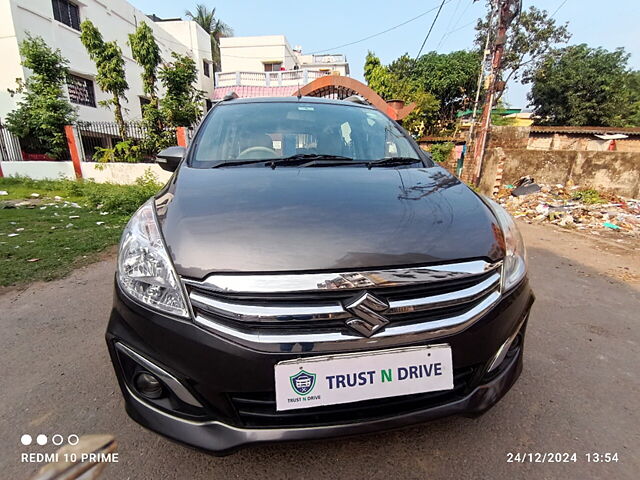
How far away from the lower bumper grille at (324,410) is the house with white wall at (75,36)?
42.7 feet

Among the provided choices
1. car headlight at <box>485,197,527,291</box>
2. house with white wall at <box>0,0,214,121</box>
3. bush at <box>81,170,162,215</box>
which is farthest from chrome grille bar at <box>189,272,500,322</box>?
house with white wall at <box>0,0,214,121</box>

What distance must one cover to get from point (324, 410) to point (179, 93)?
1059 centimetres

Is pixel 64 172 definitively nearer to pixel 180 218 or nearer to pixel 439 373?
pixel 180 218

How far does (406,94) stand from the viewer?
16484 millimetres

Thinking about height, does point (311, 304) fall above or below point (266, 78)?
below

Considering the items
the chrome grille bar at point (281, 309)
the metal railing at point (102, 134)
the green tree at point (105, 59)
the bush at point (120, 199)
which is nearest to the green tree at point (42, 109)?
the metal railing at point (102, 134)

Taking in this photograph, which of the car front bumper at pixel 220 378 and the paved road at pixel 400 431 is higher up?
the car front bumper at pixel 220 378

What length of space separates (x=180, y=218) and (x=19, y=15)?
48.4ft

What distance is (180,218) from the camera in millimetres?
1148

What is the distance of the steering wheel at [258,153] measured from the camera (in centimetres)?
183

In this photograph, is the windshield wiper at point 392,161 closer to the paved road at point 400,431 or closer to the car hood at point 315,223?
the car hood at point 315,223

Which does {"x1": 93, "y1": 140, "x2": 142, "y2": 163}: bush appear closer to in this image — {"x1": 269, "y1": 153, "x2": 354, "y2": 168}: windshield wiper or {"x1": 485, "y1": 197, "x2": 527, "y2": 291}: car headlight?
{"x1": 269, "y1": 153, "x2": 354, "y2": 168}: windshield wiper

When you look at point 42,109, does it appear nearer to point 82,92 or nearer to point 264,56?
point 82,92

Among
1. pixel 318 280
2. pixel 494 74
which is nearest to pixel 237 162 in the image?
pixel 318 280
